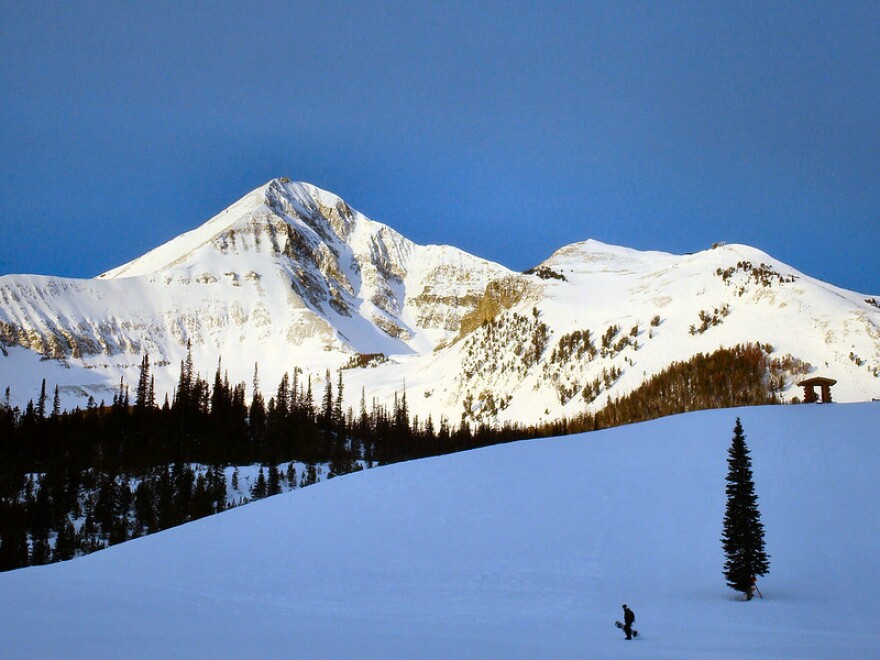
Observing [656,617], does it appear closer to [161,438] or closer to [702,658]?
[702,658]

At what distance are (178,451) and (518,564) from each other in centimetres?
7316

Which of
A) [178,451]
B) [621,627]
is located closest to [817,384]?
[621,627]

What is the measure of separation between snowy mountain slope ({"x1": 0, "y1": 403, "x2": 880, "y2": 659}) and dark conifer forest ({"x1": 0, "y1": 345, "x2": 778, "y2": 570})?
4009 centimetres

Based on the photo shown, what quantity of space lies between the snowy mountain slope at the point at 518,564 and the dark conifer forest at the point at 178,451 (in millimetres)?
40090

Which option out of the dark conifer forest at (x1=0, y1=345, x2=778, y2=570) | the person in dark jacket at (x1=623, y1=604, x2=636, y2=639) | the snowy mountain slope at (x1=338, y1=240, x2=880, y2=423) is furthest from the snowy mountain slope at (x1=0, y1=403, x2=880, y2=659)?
the snowy mountain slope at (x1=338, y1=240, x2=880, y2=423)

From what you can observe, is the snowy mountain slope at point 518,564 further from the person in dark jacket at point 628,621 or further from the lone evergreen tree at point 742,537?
the lone evergreen tree at point 742,537

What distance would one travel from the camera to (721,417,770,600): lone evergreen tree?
26.8m

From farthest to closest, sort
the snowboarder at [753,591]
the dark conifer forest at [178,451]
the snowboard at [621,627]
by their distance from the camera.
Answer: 1. the dark conifer forest at [178,451]
2. the snowboarder at [753,591]
3. the snowboard at [621,627]

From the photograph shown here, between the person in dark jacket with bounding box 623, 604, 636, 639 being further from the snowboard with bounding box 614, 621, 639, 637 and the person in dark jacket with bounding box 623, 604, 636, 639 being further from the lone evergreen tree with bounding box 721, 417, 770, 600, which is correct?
the lone evergreen tree with bounding box 721, 417, 770, 600

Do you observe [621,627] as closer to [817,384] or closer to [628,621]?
[628,621]

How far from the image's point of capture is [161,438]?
98.9m

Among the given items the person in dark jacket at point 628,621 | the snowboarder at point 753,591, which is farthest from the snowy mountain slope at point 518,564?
the person in dark jacket at point 628,621

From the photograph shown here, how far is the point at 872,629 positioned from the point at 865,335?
137203 millimetres

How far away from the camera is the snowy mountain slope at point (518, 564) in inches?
770
